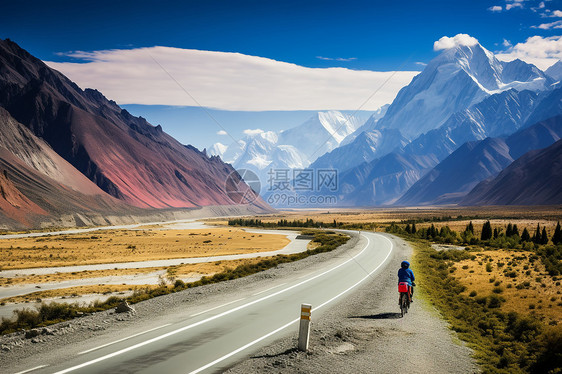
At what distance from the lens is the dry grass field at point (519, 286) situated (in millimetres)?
19711

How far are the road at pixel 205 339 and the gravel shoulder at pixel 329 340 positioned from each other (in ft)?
1.40

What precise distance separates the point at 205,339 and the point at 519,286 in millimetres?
19524

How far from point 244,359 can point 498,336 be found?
9.43 meters

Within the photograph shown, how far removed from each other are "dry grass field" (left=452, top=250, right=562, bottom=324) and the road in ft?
28.2

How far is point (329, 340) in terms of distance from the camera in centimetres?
1323

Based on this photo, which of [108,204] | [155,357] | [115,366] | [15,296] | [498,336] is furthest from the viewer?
[108,204]

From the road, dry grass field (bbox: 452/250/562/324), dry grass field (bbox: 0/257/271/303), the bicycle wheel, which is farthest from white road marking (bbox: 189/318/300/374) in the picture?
dry grass field (bbox: 0/257/271/303)

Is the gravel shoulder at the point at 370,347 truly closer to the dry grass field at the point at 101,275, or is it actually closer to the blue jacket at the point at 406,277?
the blue jacket at the point at 406,277

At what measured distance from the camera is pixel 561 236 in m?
51.9

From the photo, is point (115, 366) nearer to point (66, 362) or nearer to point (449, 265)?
point (66, 362)

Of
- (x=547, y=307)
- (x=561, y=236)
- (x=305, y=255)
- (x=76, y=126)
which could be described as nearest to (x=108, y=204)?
(x=76, y=126)

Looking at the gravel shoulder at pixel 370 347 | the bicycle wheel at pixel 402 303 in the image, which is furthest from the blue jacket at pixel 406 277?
the gravel shoulder at pixel 370 347

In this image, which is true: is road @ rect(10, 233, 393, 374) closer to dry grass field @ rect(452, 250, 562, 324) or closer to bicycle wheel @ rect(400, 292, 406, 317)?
bicycle wheel @ rect(400, 292, 406, 317)

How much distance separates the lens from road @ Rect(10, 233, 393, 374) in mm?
10531
